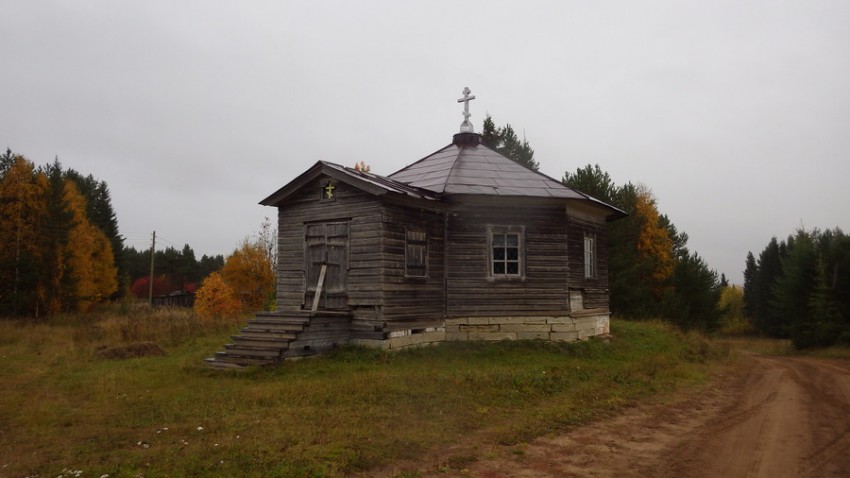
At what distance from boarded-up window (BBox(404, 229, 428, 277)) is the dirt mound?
7333mm

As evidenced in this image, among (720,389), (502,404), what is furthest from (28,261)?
(720,389)

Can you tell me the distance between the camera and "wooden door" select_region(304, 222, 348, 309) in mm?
14859

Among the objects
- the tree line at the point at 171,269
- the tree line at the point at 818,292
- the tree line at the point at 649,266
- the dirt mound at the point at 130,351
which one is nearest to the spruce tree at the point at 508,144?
the tree line at the point at 649,266

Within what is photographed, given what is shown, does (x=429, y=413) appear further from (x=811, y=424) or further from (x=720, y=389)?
(x=720, y=389)

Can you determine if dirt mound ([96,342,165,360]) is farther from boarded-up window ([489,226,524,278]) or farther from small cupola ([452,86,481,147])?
small cupola ([452,86,481,147])

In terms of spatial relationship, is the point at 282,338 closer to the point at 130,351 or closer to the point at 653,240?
the point at 130,351

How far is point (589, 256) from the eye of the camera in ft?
60.1

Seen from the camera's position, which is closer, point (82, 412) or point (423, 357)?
point (82, 412)

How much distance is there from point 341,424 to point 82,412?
4456mm

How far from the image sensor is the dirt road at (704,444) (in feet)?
21.3

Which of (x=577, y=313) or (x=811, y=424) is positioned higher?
(x=577, y=313)

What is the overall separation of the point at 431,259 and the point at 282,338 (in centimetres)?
485

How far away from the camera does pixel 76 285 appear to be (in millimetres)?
35750

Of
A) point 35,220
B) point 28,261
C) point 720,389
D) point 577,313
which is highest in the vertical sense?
point 35,220
